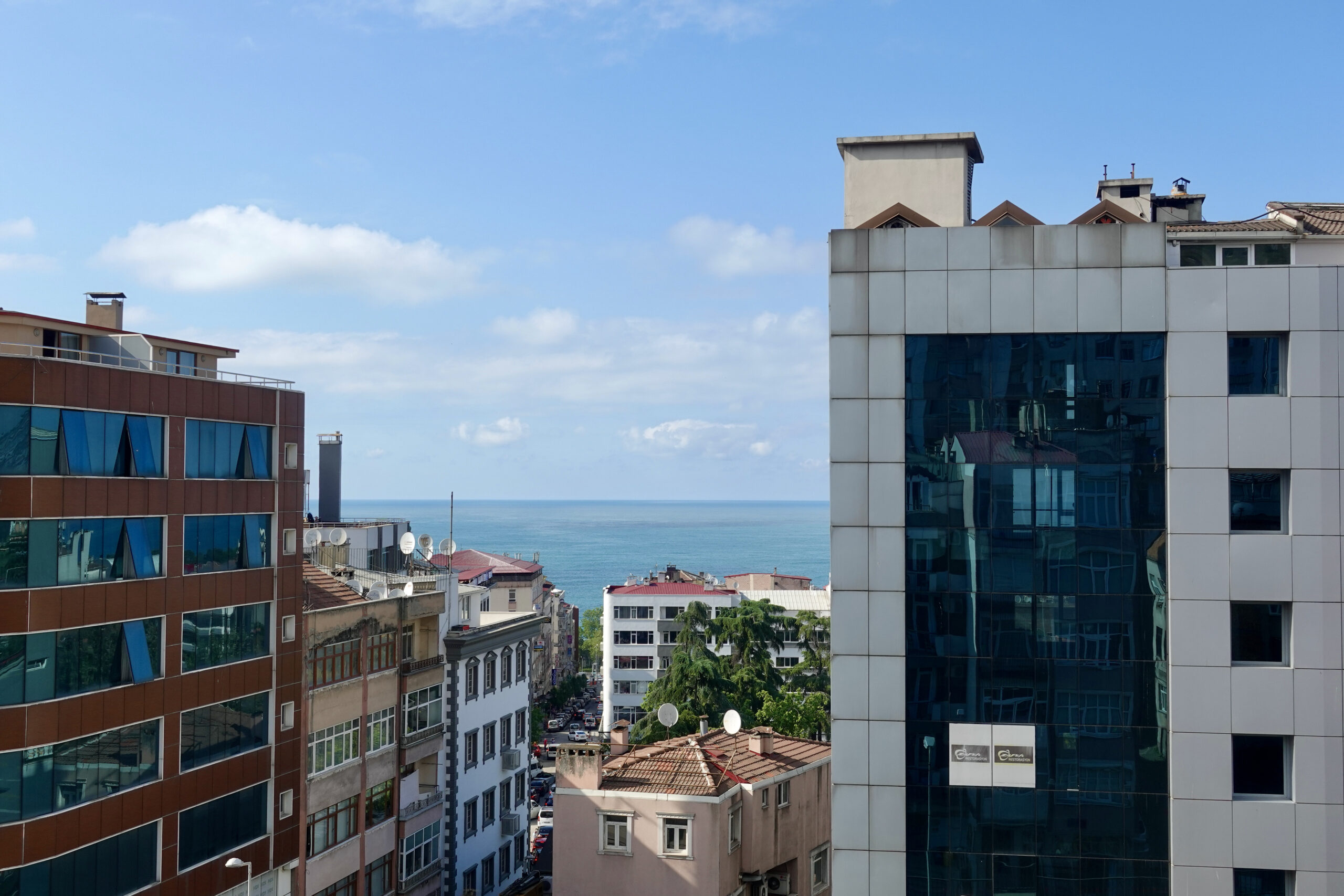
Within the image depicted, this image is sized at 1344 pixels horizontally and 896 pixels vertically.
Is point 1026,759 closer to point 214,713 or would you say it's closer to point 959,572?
point 959,572

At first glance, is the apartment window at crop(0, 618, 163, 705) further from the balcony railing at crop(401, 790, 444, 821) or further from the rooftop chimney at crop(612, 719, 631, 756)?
the rooftop chimney at crop(612, 719, 631, 756)

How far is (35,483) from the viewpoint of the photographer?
3331 cm

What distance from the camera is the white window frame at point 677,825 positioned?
4116cm

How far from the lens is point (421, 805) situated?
52.0 metres

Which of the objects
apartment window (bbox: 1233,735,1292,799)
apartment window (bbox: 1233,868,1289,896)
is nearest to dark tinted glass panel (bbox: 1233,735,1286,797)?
apartment window (bbox: 1233,735,1292,799)

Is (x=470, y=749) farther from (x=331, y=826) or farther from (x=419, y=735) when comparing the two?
(x=331, y=826)

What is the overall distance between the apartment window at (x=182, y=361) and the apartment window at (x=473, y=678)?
19.1 metres

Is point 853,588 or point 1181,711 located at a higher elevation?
point 853,588

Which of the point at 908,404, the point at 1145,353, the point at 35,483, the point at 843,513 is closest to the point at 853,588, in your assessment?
the point at 843,513

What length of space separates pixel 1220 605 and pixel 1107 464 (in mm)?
A: 3989

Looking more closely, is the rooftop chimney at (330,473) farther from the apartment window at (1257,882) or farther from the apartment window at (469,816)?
the apartment window at (1257,882)

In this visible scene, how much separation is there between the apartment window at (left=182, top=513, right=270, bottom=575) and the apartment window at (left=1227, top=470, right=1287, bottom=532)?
31.3 metres

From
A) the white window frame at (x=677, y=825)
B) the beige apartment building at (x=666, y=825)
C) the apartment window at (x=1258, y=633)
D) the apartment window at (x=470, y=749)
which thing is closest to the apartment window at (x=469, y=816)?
the apartment window at (x=470, y=749)

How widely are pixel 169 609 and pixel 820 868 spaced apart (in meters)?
27.4
